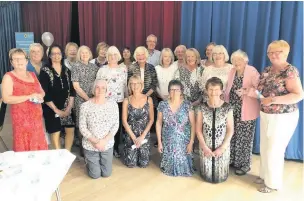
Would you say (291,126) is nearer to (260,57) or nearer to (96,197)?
(260,57)

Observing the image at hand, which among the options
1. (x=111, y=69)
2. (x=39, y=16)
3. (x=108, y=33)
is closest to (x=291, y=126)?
(x=111, y=69)

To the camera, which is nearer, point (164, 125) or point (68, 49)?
point (164, 125)

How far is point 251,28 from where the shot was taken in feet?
11.8

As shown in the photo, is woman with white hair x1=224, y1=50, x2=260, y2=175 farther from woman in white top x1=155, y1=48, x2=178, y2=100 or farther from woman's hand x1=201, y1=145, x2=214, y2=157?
woman in white top x1=155, y1=48, x2=178, y2=100

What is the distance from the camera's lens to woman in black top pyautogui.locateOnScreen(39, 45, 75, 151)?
3152 mm

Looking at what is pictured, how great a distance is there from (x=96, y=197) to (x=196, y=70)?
171 centimetres

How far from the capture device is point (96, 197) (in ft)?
8.98

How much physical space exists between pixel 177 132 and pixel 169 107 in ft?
0.86

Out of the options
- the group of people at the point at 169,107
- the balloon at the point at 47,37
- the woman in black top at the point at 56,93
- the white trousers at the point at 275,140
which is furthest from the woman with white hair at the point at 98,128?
the balloon at the point at 47,37

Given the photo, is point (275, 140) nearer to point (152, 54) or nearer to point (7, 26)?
point (152, 54)

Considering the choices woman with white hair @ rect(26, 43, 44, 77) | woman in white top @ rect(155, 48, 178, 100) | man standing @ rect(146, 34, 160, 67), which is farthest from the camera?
man standing @ rect(146, 34, 160, 67)

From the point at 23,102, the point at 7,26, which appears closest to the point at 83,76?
the point at 23,102

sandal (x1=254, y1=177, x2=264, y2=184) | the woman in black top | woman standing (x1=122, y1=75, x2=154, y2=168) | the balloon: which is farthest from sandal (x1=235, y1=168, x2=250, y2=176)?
the balloon

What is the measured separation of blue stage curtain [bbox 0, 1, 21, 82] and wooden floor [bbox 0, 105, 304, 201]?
5.29 meters
